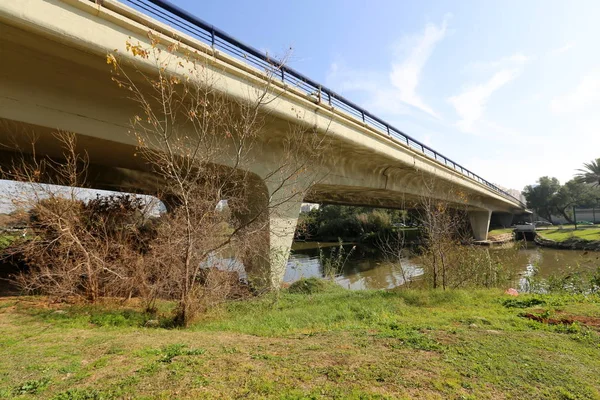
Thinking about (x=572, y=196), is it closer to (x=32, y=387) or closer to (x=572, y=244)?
(x=572, y=244)

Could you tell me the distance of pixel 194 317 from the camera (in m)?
5.55

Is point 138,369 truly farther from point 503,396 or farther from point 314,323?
point 503,396

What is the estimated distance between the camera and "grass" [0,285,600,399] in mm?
2734

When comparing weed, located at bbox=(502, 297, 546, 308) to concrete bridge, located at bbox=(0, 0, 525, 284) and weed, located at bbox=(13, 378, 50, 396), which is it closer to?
concrete bridge, located at bbox=(0, 0, 525, 284)

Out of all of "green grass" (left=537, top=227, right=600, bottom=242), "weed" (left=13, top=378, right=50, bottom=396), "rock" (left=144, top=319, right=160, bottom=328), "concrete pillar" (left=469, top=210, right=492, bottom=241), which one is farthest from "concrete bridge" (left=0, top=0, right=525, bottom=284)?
"concrete pillar" (left=469, top=210, right=492, bottom=241)

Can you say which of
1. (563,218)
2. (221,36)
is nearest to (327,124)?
(221,36)

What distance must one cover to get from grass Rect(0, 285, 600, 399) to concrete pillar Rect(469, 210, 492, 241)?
3262cm

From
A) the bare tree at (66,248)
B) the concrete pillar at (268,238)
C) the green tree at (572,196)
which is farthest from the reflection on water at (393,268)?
the green tree at (572,196)

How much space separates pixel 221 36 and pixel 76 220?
5256mm

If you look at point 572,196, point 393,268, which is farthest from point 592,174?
point 393,268

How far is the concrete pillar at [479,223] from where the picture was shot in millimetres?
34719

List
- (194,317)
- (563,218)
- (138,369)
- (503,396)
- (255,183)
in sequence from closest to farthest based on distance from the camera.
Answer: (503,396) → (138,369) → (194,317) → (255,183) → (563,218)

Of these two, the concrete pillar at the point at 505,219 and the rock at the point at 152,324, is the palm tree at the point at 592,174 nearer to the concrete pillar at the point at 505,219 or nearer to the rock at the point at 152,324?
the concrete pillar at the point at 505,219

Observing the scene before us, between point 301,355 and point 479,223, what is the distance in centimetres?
Result: 3811
